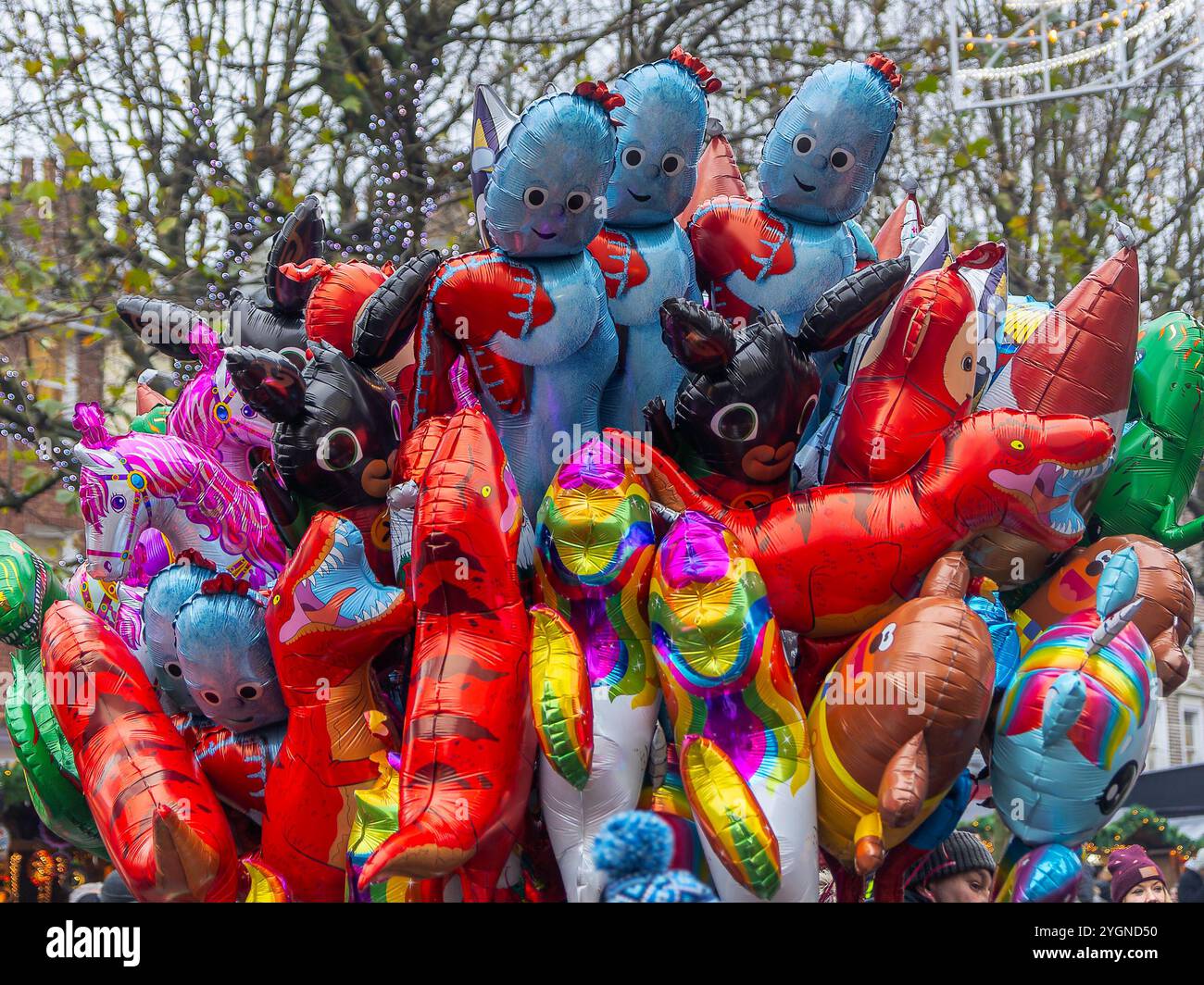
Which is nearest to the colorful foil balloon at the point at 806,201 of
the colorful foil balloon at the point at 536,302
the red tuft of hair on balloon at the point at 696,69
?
the red tuft of hair on balloon at the point at 696,69

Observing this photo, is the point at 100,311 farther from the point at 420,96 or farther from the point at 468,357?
the point at 468,357

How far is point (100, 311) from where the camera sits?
9094 millimetres

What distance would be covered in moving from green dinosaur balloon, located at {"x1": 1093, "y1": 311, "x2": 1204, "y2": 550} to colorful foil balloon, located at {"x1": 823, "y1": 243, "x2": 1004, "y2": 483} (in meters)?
0.80

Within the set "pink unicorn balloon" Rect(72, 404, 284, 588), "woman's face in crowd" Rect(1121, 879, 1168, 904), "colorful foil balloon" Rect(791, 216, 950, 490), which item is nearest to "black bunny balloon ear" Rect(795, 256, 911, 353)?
"colorful foil balloon" Rect(791, 216, 950, 490)

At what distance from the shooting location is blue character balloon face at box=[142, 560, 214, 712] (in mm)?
4582

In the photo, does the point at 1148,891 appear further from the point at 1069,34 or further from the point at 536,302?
the point at 1069,34

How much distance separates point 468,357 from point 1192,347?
260cm

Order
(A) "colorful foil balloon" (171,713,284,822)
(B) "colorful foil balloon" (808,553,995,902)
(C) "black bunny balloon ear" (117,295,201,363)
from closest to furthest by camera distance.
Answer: (B) "colorful foil balloon" (808,553,995,902)
(A) "colorful foil balloon" (171,713,284,822)
(C) "black bunny balloon ear" (117,295,201,363)

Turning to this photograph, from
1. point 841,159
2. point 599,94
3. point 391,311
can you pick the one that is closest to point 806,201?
point 841,159

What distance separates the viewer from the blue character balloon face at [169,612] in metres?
4.58

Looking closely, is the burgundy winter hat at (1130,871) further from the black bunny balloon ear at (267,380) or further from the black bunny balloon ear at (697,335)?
the black bunny balloon ear at (267,380)

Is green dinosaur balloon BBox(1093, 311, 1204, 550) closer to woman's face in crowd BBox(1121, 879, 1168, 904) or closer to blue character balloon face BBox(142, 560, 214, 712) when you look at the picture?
woman's face in crowd BBox(1121, 879, 1168, 904)
